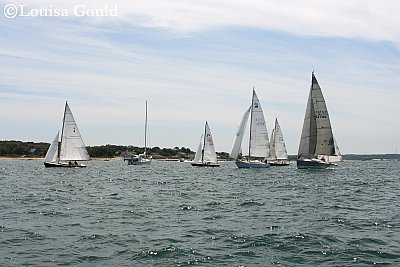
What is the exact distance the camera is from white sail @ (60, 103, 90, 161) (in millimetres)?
70875

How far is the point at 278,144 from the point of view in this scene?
89.9 metres

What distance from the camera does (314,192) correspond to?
35.5 metres

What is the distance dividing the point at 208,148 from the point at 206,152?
1.16m

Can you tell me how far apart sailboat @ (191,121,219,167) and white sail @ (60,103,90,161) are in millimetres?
20945

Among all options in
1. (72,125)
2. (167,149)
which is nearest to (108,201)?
(72,125)

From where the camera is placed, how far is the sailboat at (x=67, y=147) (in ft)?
233

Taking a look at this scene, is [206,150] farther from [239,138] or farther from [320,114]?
[320,114]

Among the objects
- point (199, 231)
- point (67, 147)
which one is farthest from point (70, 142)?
point (199, 231)

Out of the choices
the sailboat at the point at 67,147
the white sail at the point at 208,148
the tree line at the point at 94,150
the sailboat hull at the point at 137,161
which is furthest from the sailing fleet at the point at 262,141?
the tree line at the point at 94,150

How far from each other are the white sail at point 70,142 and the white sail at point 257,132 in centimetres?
2375

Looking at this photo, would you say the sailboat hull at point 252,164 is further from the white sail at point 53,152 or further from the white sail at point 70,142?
the white sail at point 53,152

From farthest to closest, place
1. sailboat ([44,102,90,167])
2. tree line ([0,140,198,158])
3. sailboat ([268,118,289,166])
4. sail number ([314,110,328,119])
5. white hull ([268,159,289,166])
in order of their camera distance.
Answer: tree line ([0,140,198,158]) → sailboat ([268,118,289,166]) → white hull ([268,159,289,166]) → sail number ([314,110,328,119]) → sailboat ([44,102,90,167])

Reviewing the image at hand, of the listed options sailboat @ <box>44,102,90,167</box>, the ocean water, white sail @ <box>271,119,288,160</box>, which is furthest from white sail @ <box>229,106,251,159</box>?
the ocean water

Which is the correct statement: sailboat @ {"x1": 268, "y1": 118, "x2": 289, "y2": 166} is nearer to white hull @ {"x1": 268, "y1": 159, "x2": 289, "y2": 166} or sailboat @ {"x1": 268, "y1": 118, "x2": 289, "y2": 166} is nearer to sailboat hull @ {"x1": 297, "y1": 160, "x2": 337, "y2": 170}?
white hull @ {"x1": 268, "y1": 159, "x2": 289, "y2": 166}
